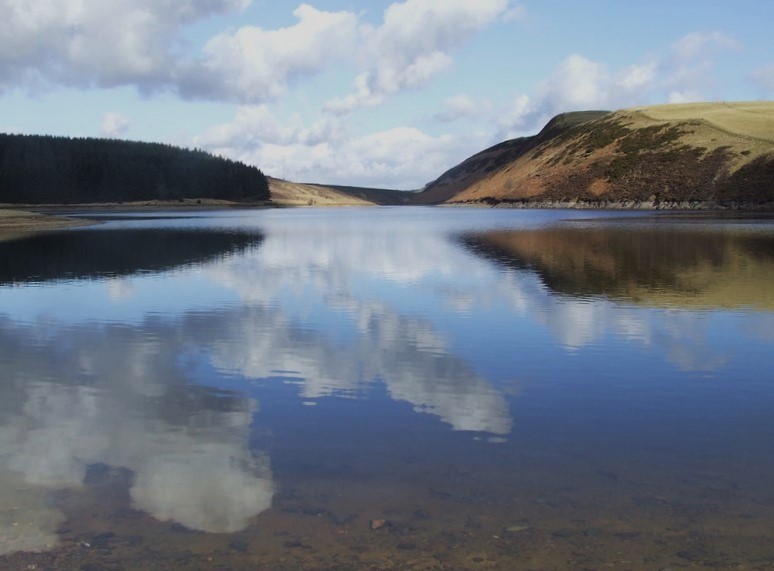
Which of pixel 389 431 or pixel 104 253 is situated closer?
pixel 389 431

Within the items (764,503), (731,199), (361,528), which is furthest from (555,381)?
(731,199)

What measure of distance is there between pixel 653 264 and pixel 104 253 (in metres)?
37.3

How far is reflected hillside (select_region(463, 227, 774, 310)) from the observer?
32.2m

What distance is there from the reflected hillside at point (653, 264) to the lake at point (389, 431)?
0.65 metres

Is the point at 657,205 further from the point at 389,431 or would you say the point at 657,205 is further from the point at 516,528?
the point at 516,528

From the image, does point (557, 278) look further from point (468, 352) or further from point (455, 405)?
point (455, 405)

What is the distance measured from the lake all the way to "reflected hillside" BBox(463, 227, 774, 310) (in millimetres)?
648

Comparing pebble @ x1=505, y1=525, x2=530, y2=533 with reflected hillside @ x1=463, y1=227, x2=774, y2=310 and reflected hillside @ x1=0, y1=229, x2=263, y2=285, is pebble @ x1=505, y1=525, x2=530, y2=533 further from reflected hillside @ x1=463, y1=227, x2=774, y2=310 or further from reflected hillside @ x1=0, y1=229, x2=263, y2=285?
reflected hillside @ x1=0, y1=229, x2=263, y2=285

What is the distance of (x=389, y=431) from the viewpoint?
543 inches

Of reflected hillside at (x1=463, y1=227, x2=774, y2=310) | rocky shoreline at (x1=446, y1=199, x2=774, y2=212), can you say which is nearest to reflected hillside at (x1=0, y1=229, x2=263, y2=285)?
reflected hillside at (x1=463, y1=227, x2=774, y2=310)

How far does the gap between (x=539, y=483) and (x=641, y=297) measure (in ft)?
71.5

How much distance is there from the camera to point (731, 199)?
504ft

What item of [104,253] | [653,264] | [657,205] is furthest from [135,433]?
[657,205]

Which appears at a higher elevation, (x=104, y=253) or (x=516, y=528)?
(x=104, y=253)
